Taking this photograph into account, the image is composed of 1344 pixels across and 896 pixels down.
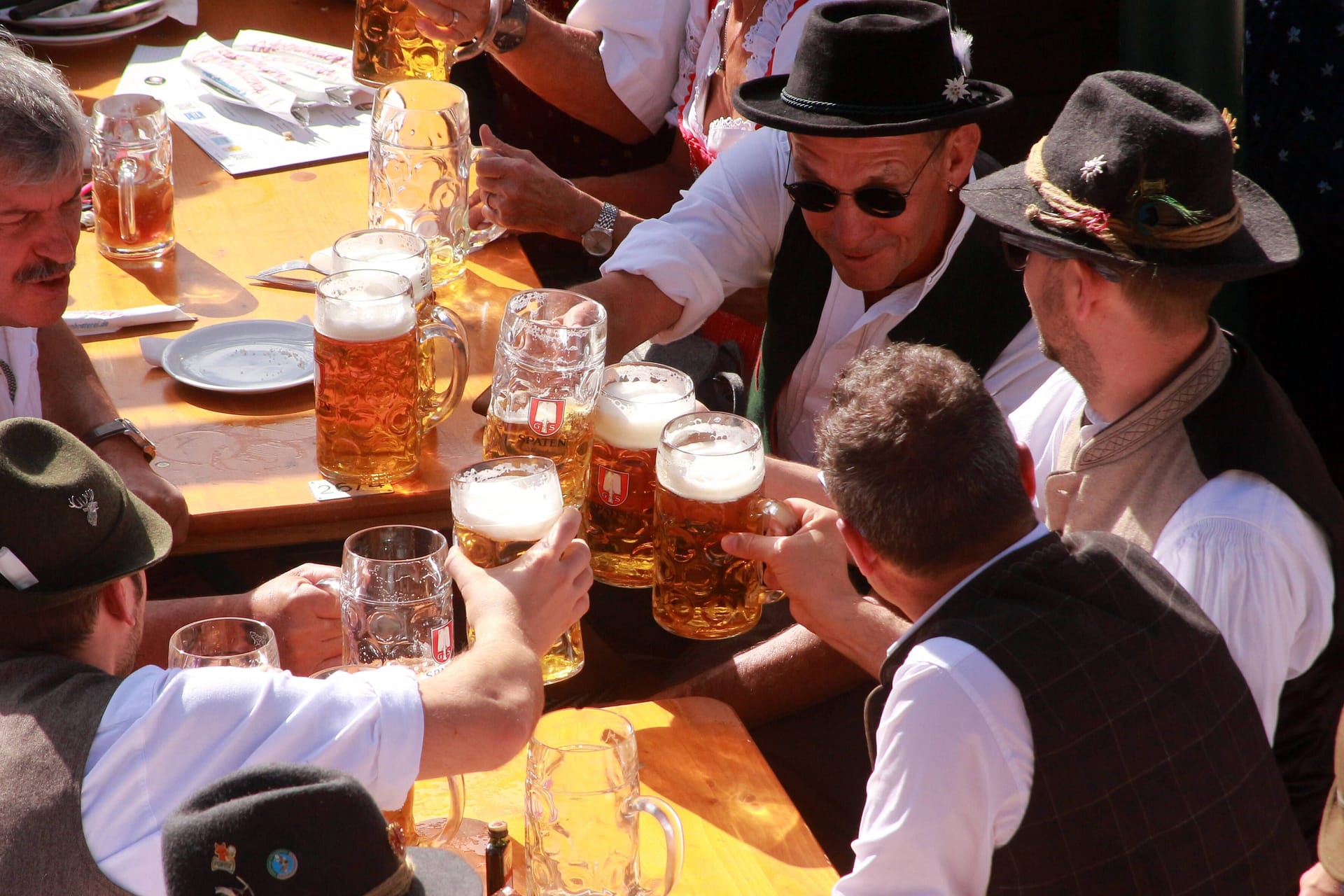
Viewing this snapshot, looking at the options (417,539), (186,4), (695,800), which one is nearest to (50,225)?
(417,539)

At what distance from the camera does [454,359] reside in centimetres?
223

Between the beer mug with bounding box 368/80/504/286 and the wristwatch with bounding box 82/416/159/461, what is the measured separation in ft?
2.36

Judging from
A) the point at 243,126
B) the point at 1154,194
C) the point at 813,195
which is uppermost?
the point at 1154,194

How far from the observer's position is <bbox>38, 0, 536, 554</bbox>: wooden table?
2.14 m

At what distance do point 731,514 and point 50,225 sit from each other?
4.26ft

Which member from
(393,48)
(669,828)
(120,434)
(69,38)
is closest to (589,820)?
(669,828)

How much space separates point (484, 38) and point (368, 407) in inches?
65.4

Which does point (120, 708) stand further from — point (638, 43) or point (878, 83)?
point (638, 43)

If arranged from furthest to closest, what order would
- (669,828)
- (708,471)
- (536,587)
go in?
(708,471), (536,587), (669,828)

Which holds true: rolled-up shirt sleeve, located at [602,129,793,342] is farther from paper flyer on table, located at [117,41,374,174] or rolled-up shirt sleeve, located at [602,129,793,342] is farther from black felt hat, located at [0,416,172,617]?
black felt hat, located at [0,416,172,617]

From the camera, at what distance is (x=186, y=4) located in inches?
162

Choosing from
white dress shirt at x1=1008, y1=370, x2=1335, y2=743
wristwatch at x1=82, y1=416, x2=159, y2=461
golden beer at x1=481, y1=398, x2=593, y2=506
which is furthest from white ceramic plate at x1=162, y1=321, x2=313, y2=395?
Result: white dress shirt at x1=1008, y1=370, x2=1335, y2=743

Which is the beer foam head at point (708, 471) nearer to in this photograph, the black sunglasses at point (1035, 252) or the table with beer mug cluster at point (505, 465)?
the table with beer mug cluster at point (505, 465)

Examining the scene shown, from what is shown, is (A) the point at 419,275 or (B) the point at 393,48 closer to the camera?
(A) the point at 419,275
